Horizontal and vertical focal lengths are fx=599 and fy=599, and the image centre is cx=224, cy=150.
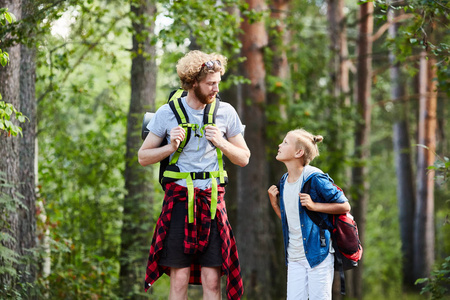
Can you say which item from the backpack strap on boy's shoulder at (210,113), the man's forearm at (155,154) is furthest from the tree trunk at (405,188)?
the man's forearm at (155,154)

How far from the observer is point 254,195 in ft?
38.1

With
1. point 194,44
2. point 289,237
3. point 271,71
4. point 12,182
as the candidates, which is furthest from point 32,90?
point 271,71

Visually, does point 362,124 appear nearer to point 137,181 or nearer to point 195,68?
point 137,181

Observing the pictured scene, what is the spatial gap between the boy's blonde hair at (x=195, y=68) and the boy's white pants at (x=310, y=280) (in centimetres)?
158

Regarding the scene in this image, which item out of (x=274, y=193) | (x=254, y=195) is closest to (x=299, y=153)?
(x=274, y=193)

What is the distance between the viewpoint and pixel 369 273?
24922mm

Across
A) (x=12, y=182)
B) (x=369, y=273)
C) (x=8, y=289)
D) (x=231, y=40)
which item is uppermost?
(x=231, y=40)

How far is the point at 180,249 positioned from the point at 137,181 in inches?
208

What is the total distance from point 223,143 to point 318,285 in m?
1.27

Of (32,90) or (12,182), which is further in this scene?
(32,90)

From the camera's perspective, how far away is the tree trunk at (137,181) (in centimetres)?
927

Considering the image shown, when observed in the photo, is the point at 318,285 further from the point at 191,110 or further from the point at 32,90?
the point at 32,90

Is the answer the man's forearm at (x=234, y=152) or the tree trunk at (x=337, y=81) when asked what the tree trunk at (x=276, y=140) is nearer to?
the tree trunk at (x=337, y=81)

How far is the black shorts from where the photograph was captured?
14.6 ft
